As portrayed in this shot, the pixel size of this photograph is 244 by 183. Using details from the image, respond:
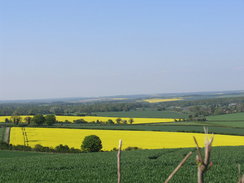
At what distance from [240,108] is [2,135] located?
78396 mm

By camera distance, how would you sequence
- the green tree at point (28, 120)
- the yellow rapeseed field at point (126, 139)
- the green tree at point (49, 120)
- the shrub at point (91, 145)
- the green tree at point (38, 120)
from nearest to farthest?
the shrub at point (91, 145) < the yellow rapeseed field at point (126, 139) < the green tree at point (38, 120) < the green tree at point (49, 120) < the green tree at point (28, 120)

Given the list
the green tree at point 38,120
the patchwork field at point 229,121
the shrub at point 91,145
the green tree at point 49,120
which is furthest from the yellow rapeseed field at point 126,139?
the patchwork field at point 229,121

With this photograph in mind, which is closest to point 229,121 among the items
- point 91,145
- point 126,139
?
point 126,139

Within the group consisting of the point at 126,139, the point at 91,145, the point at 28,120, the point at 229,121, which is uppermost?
the point at 28,120

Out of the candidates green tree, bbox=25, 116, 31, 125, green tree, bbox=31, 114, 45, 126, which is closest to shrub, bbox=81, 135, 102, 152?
green tree, bbox=31, 114, 45, 126

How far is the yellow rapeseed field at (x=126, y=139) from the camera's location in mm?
46594

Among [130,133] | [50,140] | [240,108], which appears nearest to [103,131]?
[130,133]

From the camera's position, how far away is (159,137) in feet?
174

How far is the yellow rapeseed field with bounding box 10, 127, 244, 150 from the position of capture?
46594mm

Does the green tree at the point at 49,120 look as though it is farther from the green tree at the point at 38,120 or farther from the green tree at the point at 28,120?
the green tree at the point at 28,120

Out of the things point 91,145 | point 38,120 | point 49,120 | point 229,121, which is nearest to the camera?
point 91,145

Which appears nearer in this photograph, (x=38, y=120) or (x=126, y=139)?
(x=126, y=139)

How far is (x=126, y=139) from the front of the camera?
51406mm

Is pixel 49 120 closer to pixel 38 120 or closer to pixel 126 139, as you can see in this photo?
pixel 38 120
